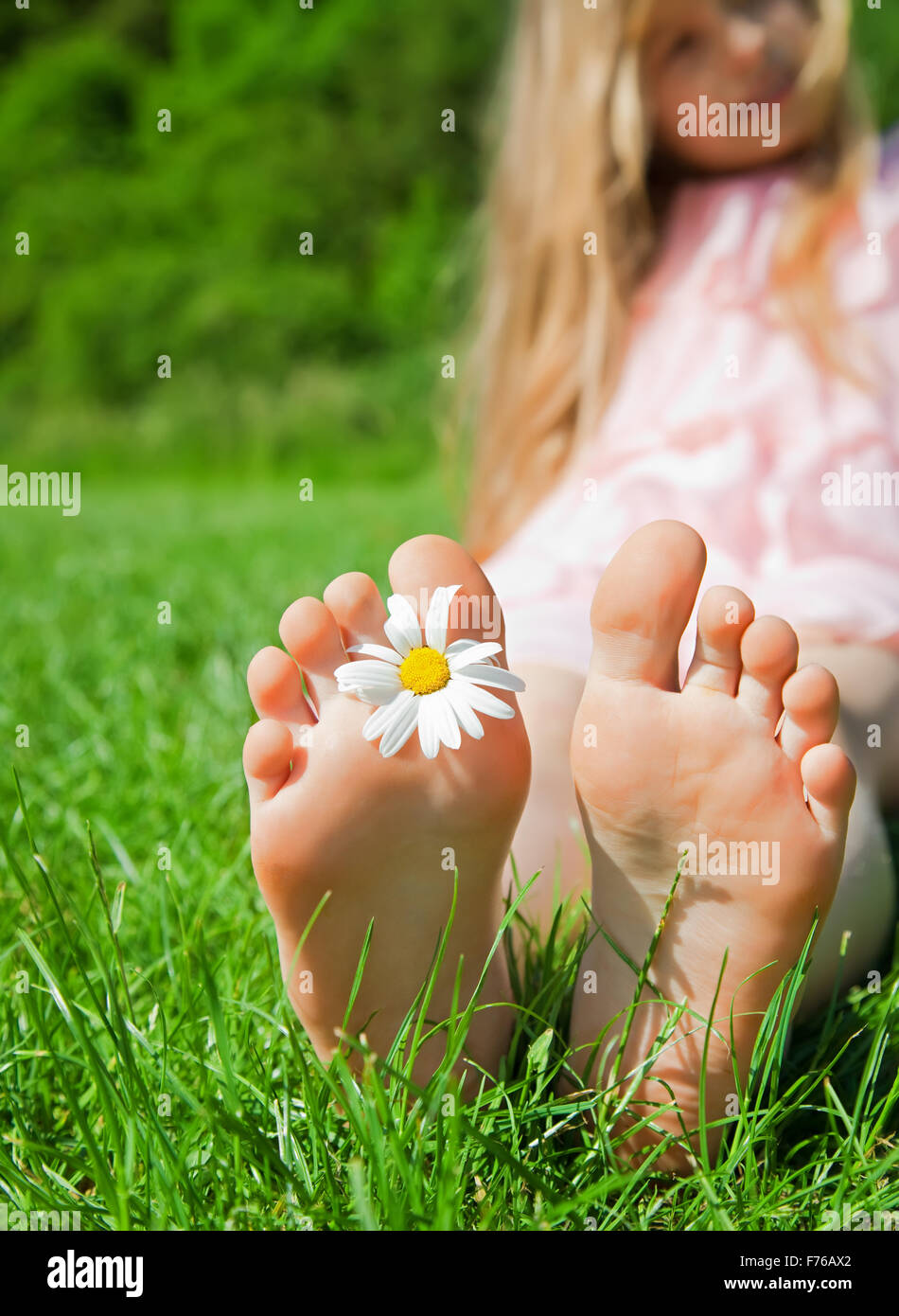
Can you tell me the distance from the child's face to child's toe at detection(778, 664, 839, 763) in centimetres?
101

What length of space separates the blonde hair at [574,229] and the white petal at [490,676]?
2.68 feet

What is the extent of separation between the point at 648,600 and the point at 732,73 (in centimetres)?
103

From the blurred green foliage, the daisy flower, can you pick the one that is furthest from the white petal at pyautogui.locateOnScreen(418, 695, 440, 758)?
the blurred green foliage

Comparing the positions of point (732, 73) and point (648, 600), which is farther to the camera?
point (732, 73)

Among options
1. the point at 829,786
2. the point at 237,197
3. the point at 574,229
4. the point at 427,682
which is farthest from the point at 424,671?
the point at 237,197

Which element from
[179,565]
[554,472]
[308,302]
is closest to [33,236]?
[308,302]

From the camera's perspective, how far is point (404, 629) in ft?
2.15

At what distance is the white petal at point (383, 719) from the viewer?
2.08ft

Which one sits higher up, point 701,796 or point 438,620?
point 438,620

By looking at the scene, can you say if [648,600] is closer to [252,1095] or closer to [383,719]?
[383,719]

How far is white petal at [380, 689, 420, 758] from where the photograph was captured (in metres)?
0.63

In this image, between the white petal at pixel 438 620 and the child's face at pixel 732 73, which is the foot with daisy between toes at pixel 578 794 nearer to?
the white petal at pixel 438 620

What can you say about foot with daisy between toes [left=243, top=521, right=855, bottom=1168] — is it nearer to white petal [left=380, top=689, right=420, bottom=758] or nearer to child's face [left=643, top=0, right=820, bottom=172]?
white petal [left=380, top=689, right=420, bottom=758]
